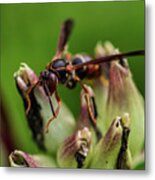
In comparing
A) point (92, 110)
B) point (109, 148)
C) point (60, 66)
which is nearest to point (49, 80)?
point (60, 66)

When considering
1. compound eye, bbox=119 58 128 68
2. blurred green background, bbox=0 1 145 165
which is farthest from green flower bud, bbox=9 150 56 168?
compound eye, bbox=119 58 128 68

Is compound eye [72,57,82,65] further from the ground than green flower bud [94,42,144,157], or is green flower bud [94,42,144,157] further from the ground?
compound eye [72,57,82,65]

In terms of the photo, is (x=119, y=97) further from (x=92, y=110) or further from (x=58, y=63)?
(x=58, y=63)

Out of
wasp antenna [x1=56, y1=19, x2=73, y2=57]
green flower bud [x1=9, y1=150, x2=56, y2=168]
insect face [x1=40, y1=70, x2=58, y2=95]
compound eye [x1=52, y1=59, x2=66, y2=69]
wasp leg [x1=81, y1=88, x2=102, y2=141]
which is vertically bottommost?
green flower bud [x1=9, y1=150, x2=56, y2=168]

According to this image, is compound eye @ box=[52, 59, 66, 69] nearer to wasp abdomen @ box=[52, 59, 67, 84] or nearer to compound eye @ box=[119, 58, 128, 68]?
wasp abdomen @ box=[52, 59, 67, 84]

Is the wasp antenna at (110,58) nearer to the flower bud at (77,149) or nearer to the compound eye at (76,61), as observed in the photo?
the compound eye at (76,61)

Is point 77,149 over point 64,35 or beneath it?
beneath
